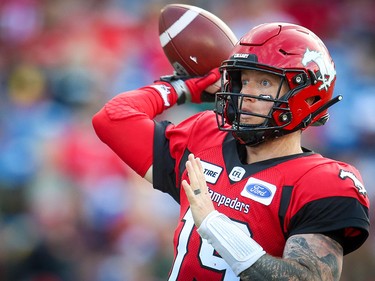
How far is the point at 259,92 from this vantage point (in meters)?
2.62

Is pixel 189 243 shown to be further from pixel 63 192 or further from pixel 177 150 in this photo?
pixel 63 192

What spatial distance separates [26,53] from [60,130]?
57.9 inches

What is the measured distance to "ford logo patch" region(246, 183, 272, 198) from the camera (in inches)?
98.7

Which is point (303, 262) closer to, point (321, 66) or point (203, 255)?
point (203, 255)

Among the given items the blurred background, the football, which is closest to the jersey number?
the football

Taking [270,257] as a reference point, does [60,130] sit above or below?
below

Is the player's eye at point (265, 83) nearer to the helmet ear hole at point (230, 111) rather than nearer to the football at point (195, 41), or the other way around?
the helmet ear hole at point (230, 111)

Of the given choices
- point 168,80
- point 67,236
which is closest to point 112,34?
point 67,236

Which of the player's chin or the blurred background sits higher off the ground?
the player's chin

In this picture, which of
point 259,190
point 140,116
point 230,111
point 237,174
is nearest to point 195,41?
point 140,116

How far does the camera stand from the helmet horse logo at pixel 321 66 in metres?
2.64

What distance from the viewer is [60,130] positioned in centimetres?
616

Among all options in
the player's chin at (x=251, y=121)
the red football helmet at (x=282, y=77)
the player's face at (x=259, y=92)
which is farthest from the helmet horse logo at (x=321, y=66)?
the player's chin at (x=251, y=121)

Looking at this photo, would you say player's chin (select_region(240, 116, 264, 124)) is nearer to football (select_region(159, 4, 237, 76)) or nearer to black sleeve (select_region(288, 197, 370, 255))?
black sleeve (select_region(288, 197, 370, 255))
